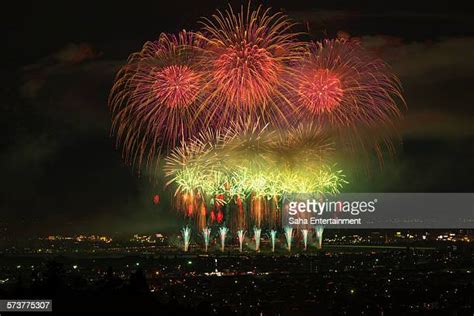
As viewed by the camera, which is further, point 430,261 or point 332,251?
point 332,251

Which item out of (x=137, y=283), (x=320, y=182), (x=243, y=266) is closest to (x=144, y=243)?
(x=243, y=266)

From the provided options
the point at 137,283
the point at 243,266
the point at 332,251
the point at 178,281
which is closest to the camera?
the point at 137,283

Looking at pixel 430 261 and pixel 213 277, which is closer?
pixel 213 277

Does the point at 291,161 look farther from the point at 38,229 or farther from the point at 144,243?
the point at 144,243

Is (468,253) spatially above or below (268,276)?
above

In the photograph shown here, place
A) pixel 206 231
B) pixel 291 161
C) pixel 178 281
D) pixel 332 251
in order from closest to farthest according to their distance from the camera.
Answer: pixel 291 161 → pixel 206 231 → pixel 178 281 → pixel 332 251

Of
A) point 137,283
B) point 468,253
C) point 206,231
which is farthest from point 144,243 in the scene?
point 137,283

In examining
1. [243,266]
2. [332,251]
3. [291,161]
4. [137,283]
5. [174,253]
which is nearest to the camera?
[137,283]

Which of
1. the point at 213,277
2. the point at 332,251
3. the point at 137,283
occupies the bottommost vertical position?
the point at 137,283

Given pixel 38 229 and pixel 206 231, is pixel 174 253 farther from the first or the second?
pixel 206 231
